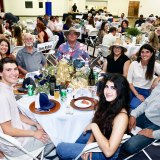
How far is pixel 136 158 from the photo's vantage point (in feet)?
8.50

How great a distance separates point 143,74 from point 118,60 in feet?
1.70

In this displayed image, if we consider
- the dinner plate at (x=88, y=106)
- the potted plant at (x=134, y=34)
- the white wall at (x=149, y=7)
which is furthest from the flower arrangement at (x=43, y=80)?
Result: the white wall at (x=149, y=7)

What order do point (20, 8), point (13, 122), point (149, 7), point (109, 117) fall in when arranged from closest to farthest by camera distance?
point (109, 117) → point (13, 122) → point (20, 8) → point (149, 7)

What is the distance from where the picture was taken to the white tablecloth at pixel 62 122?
1996 mm

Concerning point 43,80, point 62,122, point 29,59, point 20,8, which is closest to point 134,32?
point 29,59

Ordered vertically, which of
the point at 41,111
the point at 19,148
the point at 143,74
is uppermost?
the point at 143,74

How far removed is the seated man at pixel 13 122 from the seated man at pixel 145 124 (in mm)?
775

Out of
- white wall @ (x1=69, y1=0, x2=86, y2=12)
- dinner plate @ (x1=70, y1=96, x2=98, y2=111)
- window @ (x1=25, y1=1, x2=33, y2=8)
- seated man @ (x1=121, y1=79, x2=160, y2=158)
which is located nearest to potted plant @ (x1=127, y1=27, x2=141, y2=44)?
seated man @ (x1=121, y1=79, x2=160, y2=158)

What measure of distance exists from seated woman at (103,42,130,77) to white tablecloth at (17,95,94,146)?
1.47 m

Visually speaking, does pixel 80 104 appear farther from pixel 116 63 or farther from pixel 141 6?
pixel 141 6

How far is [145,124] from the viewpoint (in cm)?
238

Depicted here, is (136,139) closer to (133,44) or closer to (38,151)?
(38,151)

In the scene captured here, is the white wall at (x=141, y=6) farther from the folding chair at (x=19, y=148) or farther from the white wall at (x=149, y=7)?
the folding chair at (x=19, y=148)

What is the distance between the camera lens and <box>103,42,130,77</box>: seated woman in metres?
3.33
